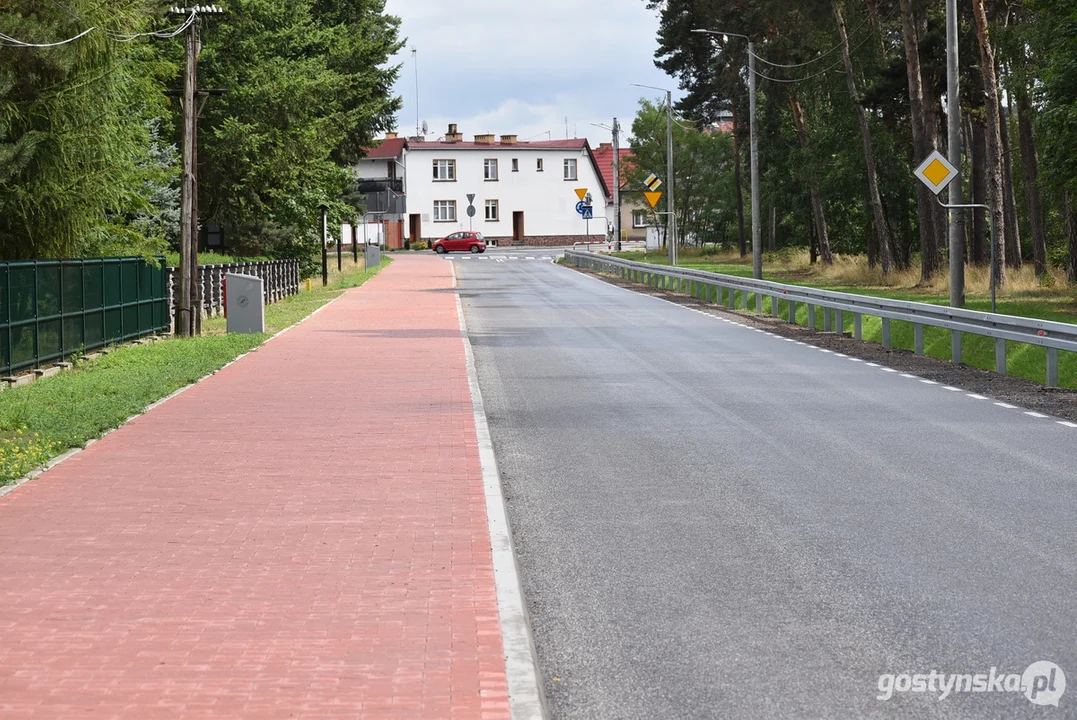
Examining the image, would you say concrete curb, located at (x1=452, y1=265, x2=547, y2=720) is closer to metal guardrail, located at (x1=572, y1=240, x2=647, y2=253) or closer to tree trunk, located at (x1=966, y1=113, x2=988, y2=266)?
tree trunk, located at (x1=966, y1=113, x2=988, y2=266)

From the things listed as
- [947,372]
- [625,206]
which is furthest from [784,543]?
[625,206]

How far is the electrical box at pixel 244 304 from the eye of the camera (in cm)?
2877

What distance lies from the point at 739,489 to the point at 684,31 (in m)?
62.0

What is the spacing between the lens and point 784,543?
8.79 metres

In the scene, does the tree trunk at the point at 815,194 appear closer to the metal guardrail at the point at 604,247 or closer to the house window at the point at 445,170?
the metal guardrail at the point at 604,247

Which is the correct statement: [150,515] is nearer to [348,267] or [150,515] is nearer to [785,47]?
[785,47]

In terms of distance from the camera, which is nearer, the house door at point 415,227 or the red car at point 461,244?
the red car at point 461,244

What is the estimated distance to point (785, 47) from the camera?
59.2 m

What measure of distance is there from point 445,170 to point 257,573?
11143cm

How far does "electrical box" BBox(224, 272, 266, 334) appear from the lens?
2877 centimetres

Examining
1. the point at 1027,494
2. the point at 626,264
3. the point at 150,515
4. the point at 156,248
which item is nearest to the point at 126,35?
the point at 156,248

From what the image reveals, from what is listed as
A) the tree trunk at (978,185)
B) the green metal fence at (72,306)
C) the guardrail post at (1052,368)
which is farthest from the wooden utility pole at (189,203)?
the tree trunk at (978,185)

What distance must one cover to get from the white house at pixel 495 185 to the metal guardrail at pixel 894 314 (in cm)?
7062

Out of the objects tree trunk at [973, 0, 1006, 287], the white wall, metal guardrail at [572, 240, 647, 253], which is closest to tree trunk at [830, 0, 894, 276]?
tree trunk at [973, 0, 1006, 287]
